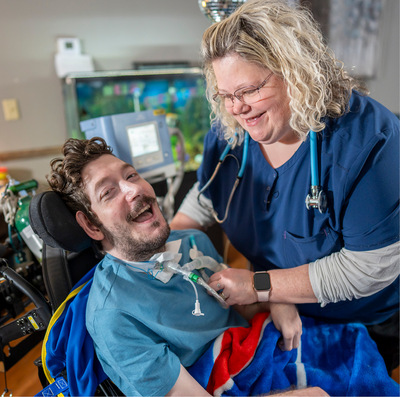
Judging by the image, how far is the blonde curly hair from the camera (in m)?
1.00

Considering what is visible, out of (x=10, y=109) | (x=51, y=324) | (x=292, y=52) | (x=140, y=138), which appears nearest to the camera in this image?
(x=292, y=52)

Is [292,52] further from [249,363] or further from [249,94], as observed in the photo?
[249,363]

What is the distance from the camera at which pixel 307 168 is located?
1.17 metres

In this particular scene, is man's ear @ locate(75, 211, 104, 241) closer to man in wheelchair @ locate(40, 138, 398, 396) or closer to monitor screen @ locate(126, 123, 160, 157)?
man in wheelchair @ locate(40, 138, 398, 396)

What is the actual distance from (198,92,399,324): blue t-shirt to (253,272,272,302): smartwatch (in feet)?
0.46

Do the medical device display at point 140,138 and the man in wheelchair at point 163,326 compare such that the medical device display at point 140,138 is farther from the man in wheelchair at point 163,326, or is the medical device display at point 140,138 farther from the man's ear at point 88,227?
the man's ear at point 88,227

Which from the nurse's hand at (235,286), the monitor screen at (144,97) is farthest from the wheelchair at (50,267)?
the monitor screen at (144,97)

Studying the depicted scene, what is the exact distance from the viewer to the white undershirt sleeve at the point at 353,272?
3.46 feet

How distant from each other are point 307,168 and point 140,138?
0.88 meters

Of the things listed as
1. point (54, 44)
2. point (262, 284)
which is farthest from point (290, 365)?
point (54, 44)

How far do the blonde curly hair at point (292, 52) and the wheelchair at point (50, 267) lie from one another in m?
0.65

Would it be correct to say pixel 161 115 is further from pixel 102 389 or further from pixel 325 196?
pixel 102 389

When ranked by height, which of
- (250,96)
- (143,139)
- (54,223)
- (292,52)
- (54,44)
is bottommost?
(54,223)

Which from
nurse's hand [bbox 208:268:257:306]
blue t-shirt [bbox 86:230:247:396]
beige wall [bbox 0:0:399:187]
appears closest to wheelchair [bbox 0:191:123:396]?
blue t-shirt [bbox 86:230:247:396]
